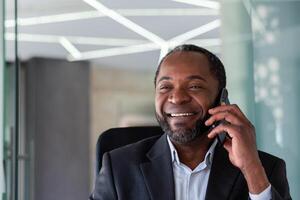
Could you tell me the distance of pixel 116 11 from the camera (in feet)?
19.5

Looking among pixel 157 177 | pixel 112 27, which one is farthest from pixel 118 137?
pixel 112 27

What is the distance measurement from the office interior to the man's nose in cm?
157

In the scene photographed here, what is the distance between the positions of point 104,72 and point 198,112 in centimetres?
805

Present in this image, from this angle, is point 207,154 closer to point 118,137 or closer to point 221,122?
point 221,122

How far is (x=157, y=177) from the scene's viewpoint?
155cm

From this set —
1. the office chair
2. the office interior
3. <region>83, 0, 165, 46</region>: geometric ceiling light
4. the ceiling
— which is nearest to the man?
the office chair

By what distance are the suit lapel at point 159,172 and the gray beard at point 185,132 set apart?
82 millimetres

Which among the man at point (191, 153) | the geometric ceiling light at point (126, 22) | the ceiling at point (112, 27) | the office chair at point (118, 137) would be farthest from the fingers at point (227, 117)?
the geometric ceiling light at point (126, 22)

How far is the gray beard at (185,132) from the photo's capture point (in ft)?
4.97

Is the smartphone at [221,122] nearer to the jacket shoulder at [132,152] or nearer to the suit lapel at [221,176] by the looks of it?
the suit lapel at [221,176]

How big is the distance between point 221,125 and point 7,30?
2.22m

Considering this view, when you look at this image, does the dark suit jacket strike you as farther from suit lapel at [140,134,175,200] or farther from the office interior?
the office interior

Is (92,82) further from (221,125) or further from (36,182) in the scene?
(221,125)

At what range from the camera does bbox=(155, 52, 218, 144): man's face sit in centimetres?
151
